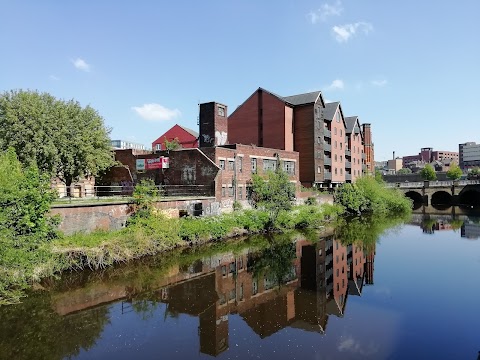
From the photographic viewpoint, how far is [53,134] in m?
29.8

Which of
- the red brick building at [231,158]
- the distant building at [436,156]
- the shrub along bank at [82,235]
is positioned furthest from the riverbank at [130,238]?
the distant building at [436,156]

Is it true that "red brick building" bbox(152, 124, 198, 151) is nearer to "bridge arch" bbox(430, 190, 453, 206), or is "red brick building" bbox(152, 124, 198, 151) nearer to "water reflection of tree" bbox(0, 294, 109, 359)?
"water reflection of tree" bbox(0, 294, 109, 359)

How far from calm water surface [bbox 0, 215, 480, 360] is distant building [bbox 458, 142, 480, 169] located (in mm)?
170876

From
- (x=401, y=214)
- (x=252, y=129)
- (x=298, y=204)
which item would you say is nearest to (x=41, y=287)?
(x=298, y=204)

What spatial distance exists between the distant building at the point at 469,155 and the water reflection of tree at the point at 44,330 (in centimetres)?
18902

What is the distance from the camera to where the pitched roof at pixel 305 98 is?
47688mm

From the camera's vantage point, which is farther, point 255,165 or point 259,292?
point 255,165

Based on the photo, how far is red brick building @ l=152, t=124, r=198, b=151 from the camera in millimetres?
62188

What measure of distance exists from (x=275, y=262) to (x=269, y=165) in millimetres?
19227

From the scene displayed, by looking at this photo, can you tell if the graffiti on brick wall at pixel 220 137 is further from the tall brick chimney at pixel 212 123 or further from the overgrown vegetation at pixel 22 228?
the overgrown vegetation at pixel 22 228

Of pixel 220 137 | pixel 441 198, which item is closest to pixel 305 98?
pixel 220 137

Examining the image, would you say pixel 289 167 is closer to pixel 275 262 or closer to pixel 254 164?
pixel 254 164

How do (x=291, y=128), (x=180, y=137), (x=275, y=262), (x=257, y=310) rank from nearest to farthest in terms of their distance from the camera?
(x=257, y=310) → (x=275, y=262) → (x=291, y=128) → (x=180, y=137)

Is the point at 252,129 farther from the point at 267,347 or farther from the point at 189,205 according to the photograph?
the point at 267,347
